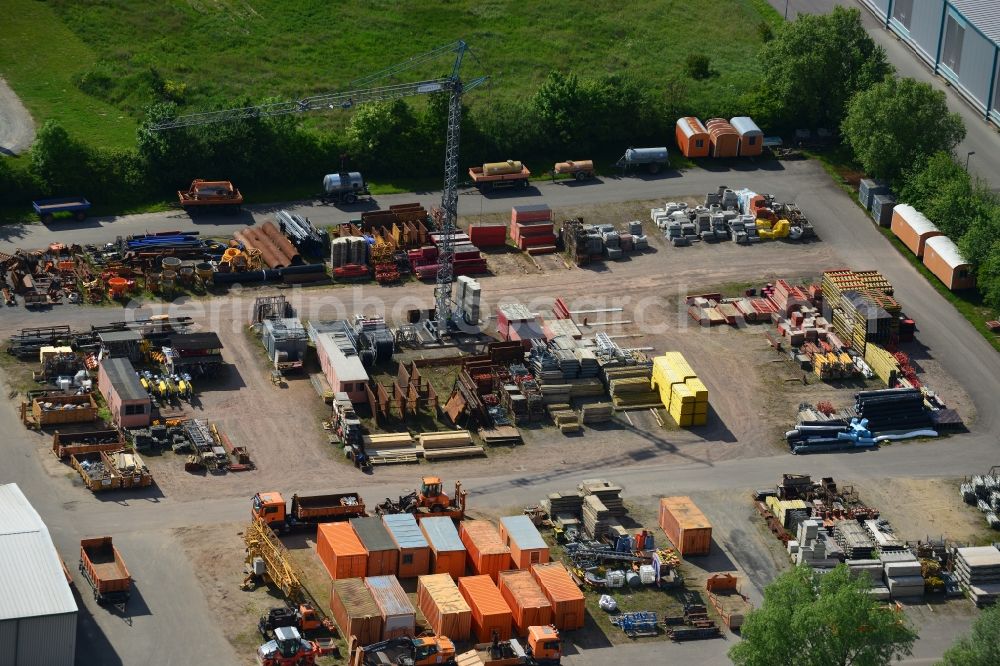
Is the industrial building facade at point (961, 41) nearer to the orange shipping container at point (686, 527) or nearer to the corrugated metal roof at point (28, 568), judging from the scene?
the orange shipping container at point (686, 527)

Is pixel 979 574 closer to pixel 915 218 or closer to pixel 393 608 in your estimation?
pixel 393 608

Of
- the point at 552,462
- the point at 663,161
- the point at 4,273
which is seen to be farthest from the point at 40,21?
the point at 552,462

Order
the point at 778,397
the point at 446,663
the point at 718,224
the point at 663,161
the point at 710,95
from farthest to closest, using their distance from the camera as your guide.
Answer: the point at 710,95 < the point at 663,161 < the point at 718,224 < the point at 778,397 < the point at 446,663

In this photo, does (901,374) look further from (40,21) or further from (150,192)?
(40,21)

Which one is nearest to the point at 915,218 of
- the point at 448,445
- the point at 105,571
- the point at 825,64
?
the point at 825,64

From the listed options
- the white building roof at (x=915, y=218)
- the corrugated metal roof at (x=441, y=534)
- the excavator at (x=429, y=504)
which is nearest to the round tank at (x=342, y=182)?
the white building roof at (x=915, y=218)

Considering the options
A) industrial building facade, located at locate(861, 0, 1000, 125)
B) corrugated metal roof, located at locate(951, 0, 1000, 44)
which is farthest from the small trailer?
corrugated metal roof, located at locate(951, 0, 1000, 44)

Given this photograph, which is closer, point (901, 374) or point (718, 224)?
point (901, 374)
